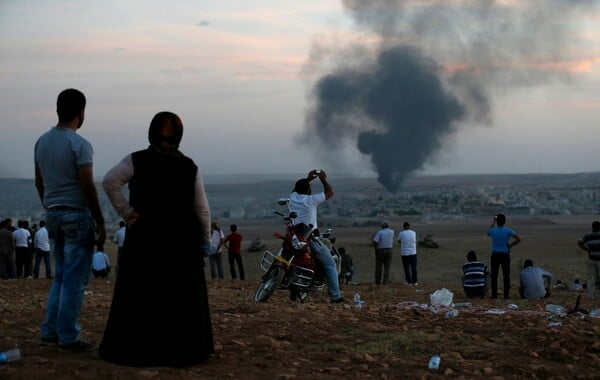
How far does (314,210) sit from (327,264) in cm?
90

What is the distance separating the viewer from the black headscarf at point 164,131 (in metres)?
7.67

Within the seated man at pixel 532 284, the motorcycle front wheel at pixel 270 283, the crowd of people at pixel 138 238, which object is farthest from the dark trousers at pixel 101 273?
the crowd of people at pixel 138 238

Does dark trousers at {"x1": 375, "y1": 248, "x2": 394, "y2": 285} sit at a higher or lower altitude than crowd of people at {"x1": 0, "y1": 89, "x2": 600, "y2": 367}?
lower

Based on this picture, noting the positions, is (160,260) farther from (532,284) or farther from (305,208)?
(532,284)

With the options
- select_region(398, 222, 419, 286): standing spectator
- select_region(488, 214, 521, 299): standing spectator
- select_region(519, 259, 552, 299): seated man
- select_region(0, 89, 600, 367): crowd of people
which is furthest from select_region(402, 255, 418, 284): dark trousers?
select_region(0, 89, 600, 367): crowd of people

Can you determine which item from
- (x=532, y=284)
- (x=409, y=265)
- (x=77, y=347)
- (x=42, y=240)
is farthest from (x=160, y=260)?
(x=42, y=240)

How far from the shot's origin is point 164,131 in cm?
768

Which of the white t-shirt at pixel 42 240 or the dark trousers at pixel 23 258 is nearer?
the white t-shirt at pixel 42 240

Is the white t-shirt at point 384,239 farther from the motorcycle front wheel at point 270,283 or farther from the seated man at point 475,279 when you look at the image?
the motorcycle front wheel at point 270,283

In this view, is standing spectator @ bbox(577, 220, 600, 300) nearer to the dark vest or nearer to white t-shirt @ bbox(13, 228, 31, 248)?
the dark vest

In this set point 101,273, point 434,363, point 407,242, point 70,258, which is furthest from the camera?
point 101,273

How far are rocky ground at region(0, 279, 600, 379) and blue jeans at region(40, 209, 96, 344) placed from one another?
30cm

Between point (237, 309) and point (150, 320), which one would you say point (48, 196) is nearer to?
point (150, 320)

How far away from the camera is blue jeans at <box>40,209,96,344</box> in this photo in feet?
25.8
